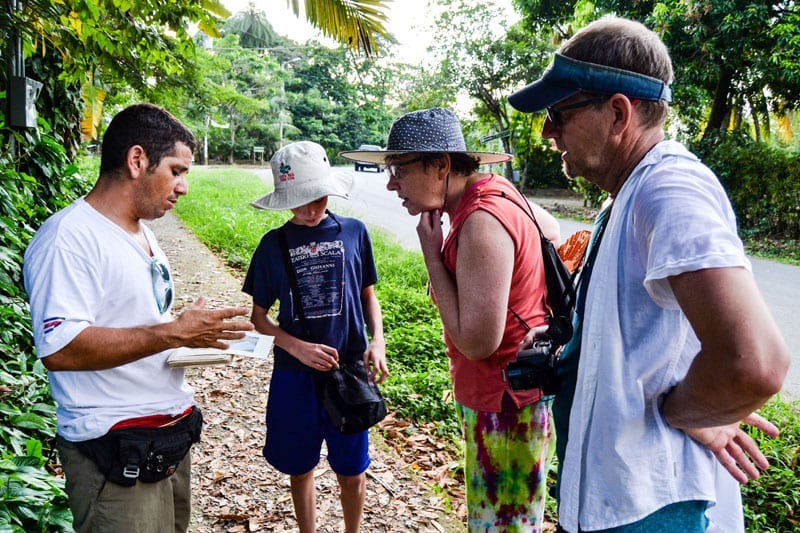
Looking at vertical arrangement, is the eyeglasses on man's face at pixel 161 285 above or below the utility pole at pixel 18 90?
below

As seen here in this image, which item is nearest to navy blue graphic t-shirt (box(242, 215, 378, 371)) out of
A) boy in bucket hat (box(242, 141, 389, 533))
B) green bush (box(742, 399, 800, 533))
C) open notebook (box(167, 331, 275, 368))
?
boy in bucket hat (box(242, 141, 389, 533))

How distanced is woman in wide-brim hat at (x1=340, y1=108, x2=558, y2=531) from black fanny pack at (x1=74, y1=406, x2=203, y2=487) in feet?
3.36

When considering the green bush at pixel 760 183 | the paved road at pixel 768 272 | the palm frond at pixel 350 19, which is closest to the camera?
the palm frond at pixel 350 19

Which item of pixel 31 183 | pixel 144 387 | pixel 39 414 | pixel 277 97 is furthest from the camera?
pixel 277 97

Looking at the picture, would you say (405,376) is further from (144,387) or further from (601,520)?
(601,520)

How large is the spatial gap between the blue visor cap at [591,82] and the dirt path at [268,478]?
98.1 inches

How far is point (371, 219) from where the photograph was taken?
14633 millimetres

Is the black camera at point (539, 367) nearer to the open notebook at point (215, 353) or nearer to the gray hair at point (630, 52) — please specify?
the gray hair at point (630, 52)

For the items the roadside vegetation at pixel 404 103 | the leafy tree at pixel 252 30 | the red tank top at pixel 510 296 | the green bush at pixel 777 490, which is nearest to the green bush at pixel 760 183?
the roadside vegetation at pixel 404 103

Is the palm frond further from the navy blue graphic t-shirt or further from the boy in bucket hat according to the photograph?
the navy blue graphic t-shirt

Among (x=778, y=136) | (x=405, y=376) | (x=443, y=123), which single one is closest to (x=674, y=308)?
(x=443, y=123)

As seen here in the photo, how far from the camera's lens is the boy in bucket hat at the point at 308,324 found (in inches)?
98.5

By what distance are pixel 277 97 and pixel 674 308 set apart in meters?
45.1

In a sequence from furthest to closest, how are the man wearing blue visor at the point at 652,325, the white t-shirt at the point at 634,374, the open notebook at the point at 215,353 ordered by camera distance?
the open notebook at the point at 215,353 < the white t-shirt at the point at 634,374 < the man wearing blue visor at the point at 652,325
